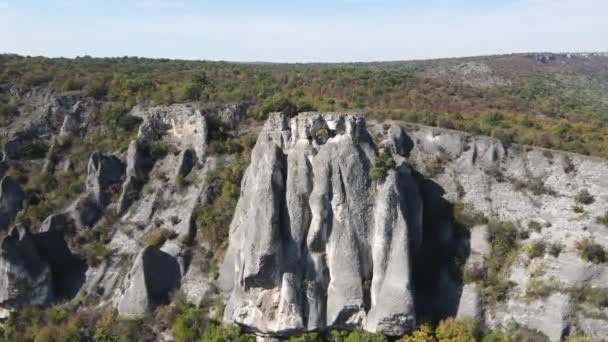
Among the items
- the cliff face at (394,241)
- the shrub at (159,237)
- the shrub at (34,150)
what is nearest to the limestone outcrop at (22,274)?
the shrub at (159,237)

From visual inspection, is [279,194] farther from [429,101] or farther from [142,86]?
Result: [429,101]

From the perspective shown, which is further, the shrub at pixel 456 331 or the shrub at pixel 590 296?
the shrub at pixel 456 331

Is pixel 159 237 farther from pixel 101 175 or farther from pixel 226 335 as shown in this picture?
pixel 226 335

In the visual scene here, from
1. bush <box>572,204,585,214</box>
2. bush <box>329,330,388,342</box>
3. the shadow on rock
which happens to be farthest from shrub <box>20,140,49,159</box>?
bush <box>572,204,585,214</box>

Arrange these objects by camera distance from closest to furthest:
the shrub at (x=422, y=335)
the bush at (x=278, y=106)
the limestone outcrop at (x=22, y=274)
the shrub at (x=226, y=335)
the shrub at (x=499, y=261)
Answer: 1. the shrub at (x=422, y=335)
2. the shrub at (x=226, y=335)
3. the shrub at (x=499, y=261)
4. the limestone outcrop at (x=22, y=274)
5. the bush at (x=278, y=106)

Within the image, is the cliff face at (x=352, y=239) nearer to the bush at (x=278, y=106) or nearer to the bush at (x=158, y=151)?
the bush at (x=158, y=151)

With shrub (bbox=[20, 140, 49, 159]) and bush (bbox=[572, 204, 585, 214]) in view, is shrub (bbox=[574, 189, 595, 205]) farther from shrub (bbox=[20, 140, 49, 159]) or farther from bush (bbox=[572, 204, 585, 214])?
shrub (bbox=[20, 140, 49, 159])
